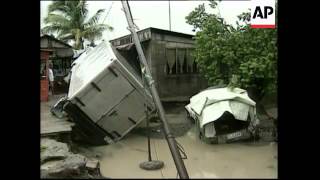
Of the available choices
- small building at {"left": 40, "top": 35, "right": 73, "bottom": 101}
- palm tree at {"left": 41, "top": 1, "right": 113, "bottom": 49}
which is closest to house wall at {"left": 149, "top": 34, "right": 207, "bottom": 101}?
palm tree at {"left": 41, "top": 1, "right": 113, "bottom": 49}

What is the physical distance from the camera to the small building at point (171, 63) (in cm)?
1297

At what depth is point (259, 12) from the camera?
166 inches

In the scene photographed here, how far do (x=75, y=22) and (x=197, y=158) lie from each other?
753 cm

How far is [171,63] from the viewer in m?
13.4

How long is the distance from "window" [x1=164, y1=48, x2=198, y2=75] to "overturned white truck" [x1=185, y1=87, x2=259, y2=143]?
202 inches

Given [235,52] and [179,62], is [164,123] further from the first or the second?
[179,62]

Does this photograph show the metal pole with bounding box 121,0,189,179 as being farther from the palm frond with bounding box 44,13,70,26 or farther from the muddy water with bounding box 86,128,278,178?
the palm frond with bounding box 44,13,70,26

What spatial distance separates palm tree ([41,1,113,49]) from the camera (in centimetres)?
1161

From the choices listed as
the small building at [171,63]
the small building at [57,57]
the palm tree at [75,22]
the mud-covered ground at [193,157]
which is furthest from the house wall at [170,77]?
the mud-covered ground at [193,157]

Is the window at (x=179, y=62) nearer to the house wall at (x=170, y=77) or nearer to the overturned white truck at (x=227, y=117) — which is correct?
the house wall at (x=170, y=77)
